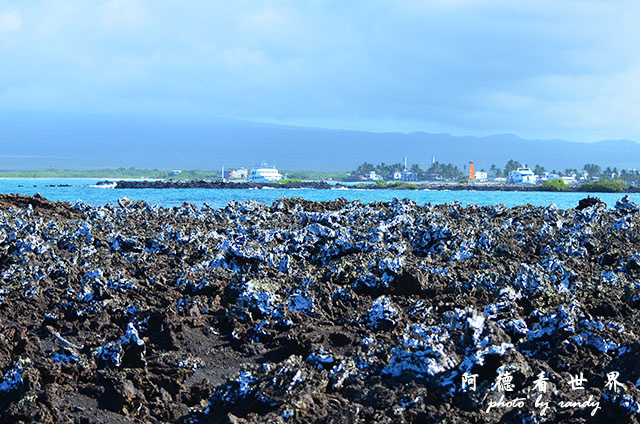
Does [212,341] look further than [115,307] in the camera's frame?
No

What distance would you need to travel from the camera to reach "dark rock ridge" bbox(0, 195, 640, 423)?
16.7 ft

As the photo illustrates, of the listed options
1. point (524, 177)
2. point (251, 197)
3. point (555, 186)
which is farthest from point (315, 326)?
point (524, 177)

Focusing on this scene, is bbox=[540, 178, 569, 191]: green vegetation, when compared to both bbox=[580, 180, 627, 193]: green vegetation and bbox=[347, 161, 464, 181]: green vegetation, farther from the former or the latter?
bbox=[347, 161, 464, 181]: green vegetation

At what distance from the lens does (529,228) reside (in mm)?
14727

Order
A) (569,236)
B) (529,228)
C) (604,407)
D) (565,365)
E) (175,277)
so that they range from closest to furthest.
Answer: (604,407) → (565,365) → (175,277) → (569,236) → (529,228)

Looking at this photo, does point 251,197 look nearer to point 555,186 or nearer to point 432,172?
point 555,186

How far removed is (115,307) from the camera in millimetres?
8047

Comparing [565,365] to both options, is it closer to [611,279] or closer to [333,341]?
[333,341]

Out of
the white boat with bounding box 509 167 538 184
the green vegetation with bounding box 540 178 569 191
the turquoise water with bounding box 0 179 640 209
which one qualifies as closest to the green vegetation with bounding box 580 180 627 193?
the green vegetation with bounding box 540 178 569 191

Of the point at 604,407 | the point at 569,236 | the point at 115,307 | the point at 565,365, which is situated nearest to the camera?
the point at 604,407

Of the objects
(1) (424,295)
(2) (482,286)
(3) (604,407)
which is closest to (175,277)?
(1) (424,295)

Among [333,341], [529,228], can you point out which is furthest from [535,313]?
[529,228]

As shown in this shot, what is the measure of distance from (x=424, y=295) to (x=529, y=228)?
273 inches

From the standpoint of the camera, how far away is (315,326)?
290 inches
